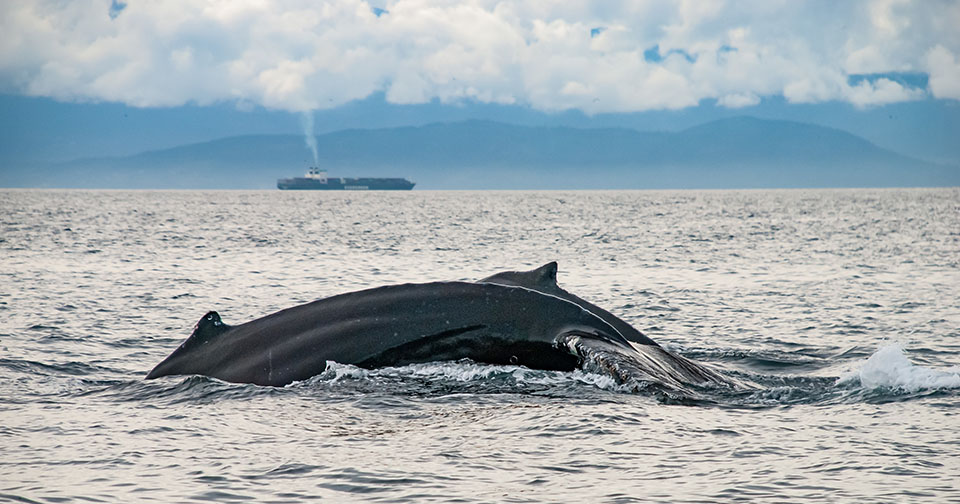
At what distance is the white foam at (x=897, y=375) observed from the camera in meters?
9.46

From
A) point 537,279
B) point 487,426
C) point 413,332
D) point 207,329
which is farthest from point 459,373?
point 207,329

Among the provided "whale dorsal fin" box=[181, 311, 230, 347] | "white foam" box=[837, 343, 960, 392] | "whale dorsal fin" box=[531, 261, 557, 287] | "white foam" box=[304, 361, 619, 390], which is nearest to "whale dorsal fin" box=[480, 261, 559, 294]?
"whale dorsal fin" box=[531, 261, 557, 287]

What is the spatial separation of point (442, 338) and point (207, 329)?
2.28 meters

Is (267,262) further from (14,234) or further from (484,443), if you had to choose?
(484,443)

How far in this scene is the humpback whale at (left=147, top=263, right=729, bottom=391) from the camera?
8180 millimetres

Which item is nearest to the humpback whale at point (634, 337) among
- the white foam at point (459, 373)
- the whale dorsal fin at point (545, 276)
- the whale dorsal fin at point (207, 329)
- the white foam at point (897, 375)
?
the whale dorsal fin at point (545, 276)

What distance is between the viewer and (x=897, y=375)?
31.6 ft

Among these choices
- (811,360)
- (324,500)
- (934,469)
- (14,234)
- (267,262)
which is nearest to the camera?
(324,500)

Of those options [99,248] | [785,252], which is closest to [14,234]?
[99,248]

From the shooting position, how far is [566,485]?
6082 millimetres

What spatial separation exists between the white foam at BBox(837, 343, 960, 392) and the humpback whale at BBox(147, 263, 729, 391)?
60.1 inches

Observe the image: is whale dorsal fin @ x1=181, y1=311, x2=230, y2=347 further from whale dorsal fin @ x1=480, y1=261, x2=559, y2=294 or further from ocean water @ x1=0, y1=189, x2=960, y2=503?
whale dorsal fin @ x1=480, y1=261, x2=559, y2=294

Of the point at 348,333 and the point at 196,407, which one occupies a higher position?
the point at 348,333

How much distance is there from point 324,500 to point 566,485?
137 cm
